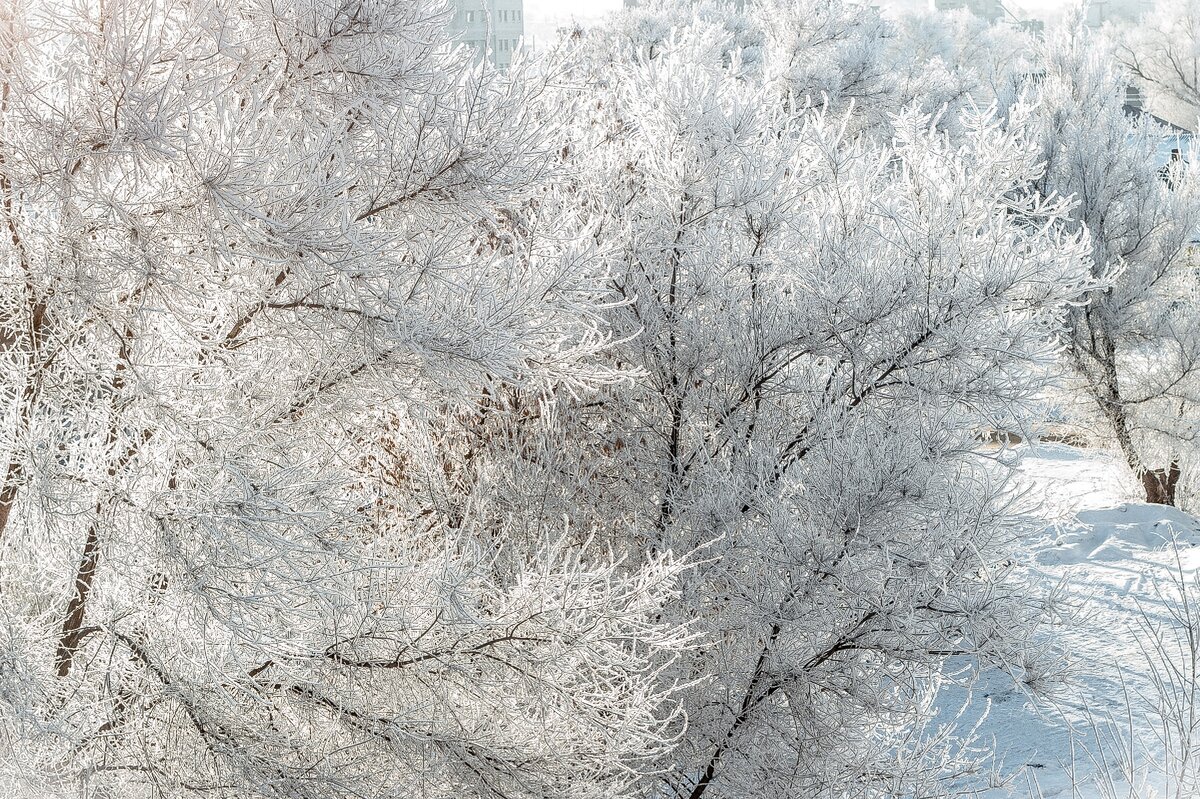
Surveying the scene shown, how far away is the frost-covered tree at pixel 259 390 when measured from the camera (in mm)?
2818

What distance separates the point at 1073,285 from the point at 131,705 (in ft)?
13.0

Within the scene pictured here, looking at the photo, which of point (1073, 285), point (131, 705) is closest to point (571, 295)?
point (131, 705)

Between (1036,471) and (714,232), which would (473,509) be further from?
(1036,471)

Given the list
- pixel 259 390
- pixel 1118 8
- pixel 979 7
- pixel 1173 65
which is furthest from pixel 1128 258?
pixel 979 7

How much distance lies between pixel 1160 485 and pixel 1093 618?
7066 millimetres

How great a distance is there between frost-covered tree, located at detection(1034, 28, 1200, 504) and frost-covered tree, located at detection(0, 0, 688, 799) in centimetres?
761

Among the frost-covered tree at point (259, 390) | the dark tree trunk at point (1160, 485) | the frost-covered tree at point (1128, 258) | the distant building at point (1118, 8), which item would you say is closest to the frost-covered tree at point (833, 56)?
the frost-covered tree at point (1128, 258)

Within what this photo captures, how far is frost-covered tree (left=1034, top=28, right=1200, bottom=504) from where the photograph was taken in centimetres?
987

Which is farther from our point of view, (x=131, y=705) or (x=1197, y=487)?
(x=1197, y=487)

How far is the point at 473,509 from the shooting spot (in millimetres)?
5195

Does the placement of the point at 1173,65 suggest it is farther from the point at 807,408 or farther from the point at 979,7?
the point at 979,7

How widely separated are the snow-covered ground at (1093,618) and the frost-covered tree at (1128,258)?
A: 0.80 m

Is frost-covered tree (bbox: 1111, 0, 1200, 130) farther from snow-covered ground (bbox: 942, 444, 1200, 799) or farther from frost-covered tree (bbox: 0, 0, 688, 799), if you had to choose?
frost-covered tree (bbox: 0, 0, 688, 799)

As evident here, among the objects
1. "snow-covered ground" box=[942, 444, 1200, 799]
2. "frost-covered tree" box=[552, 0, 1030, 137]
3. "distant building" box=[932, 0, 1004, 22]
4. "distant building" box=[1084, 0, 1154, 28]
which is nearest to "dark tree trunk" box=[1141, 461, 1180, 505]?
"snow-covered ground" box=[942, 444, 1200, 799]
